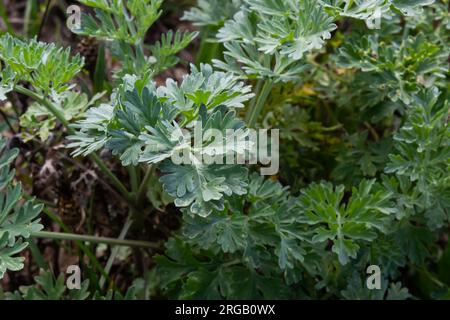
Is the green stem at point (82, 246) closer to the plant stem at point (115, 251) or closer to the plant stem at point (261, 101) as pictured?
the plant stem at point (115, 251)

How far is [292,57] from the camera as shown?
48.7 inches

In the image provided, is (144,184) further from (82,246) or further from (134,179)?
(82,246)

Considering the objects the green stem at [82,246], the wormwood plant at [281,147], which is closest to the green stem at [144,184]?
the wormwood plant at [281,147]

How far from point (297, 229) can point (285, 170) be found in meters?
0.34

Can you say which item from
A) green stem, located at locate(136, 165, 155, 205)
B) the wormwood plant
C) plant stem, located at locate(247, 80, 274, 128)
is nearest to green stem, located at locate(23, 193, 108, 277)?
the wormwood plant

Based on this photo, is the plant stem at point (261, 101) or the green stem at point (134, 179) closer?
the plant stem at point (261, 101)

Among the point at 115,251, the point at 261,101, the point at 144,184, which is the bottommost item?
the point at 115,251

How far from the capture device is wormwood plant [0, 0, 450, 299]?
1.09 m

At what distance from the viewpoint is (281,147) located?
1.63 m

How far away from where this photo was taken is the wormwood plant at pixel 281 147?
3.58 ft

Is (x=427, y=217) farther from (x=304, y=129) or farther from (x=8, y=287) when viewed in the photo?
(x=8, y=287)

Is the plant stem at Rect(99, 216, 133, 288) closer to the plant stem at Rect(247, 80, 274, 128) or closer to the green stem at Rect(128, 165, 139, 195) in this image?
the green stem at Rect(128, 165, 139, 195)

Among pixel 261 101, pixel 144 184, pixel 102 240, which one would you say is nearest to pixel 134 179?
pixel 144 184

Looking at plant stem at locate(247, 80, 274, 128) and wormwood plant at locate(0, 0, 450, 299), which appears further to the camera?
plant stem at locate(247, 80, 274, 128)
